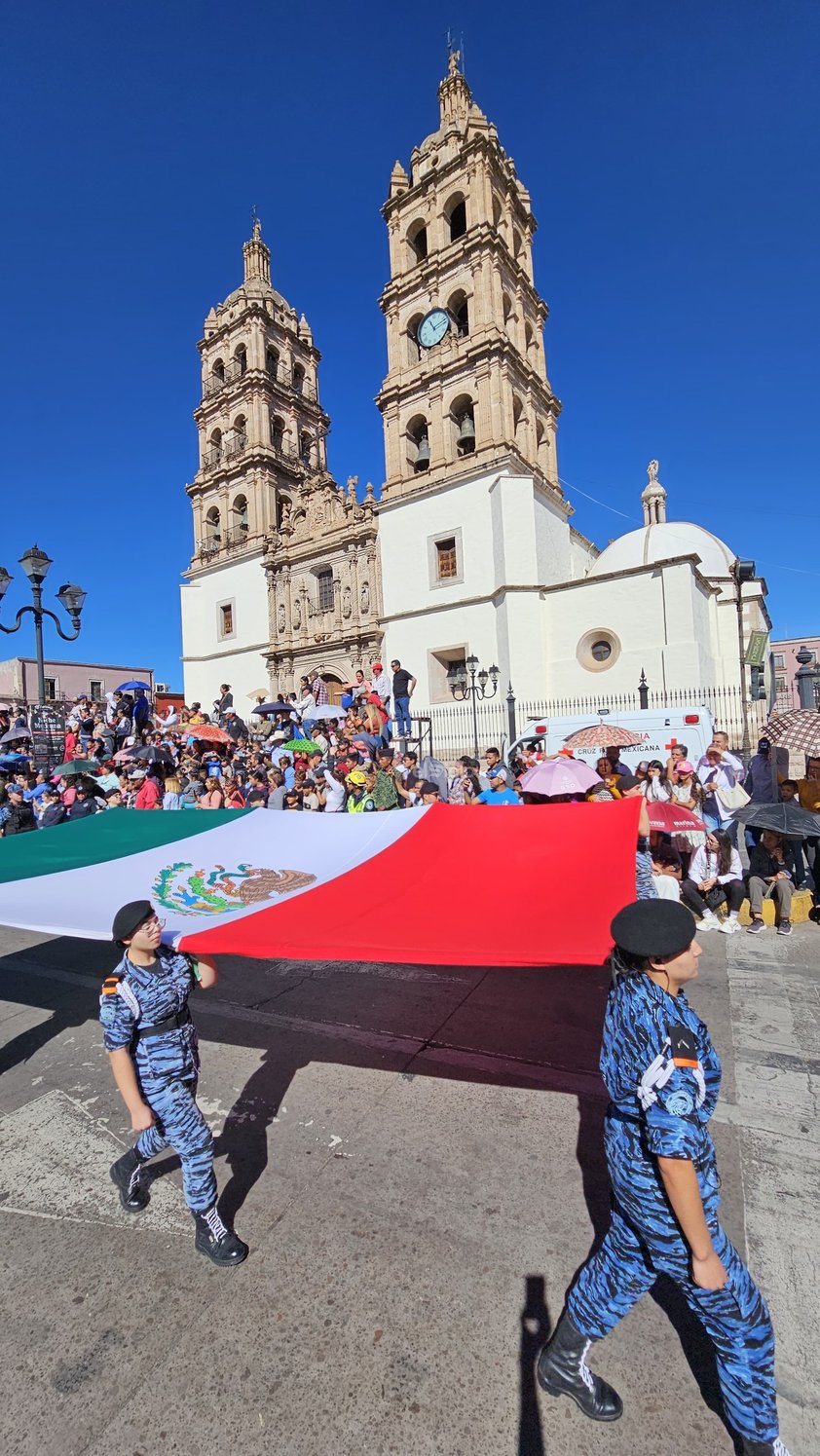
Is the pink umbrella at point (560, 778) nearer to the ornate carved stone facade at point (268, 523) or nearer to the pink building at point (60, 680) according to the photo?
the ornate carved stone facade at point (268, 523)

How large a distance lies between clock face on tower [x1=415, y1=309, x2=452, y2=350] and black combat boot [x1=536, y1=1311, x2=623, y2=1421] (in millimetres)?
32958

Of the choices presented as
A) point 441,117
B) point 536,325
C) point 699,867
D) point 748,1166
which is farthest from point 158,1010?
point 441,117

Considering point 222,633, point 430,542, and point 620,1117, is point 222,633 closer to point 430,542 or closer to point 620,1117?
point 430,542

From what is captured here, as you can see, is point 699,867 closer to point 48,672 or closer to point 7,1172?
point 7,1172

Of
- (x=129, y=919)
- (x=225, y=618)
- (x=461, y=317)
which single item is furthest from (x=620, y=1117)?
(x=225, y=618)

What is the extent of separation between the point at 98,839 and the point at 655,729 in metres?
12.2

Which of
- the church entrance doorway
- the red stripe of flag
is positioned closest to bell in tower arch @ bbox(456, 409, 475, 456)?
the church entrance doorway

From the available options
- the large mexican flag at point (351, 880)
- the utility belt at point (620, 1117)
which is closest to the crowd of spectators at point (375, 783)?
the large mexican flag at point (351, 880)

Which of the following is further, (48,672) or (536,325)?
(48,672)

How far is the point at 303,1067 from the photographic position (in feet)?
16.1

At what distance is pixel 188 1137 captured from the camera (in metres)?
2.98

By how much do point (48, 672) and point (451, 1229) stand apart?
5567 centimetres

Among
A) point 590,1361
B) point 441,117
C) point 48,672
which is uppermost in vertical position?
point 441,117

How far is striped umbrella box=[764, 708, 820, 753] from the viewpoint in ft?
29.0
